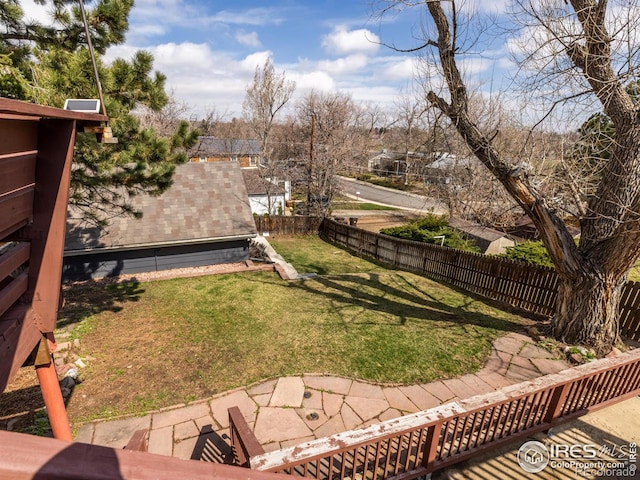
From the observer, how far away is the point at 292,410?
4801 millimetres

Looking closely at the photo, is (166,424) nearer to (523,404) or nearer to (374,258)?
(523,404)

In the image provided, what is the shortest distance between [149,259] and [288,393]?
343 inches

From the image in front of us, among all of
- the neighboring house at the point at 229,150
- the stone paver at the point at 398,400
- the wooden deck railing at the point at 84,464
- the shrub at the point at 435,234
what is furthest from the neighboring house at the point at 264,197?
the wooden deck railing at the point at 84,464

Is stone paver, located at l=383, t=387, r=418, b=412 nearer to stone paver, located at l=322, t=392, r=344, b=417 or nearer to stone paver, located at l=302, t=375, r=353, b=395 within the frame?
stone paver, located at l=302, t=375, r=353, b=395

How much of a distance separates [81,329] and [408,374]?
6959mm

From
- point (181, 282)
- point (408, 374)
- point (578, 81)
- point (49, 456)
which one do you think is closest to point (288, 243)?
point (181, 282)

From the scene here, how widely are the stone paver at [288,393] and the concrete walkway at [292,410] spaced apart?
0.05 ft

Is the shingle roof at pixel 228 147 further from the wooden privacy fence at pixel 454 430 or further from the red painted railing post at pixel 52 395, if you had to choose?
the wooden privacy fence at pixel 454 430

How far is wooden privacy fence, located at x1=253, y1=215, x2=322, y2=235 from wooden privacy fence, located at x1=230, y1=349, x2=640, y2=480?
53.1ft

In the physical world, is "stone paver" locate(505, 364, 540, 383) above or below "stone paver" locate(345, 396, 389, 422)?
above

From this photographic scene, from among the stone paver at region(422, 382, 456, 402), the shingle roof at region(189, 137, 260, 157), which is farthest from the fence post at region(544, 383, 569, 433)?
the shingle roof at region(189, 137, 260, 157)

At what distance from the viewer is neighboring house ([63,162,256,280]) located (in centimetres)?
1061

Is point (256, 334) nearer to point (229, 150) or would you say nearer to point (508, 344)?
point (508, 344)

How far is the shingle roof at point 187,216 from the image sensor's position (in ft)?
35.3
